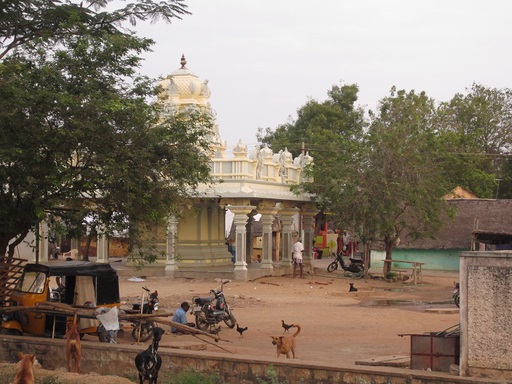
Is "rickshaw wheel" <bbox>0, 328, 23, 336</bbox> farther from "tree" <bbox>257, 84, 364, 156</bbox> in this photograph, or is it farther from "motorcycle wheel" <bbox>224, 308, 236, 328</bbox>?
"tree" <bbox>257, 84, 364, 156</bbox>

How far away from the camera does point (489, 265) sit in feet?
36.2

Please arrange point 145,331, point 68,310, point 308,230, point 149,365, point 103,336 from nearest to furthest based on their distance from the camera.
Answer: point 149,365
point 68,310
point 103,336
point 145,331
point 308,230

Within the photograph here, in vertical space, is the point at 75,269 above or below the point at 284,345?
above

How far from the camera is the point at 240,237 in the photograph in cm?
3025

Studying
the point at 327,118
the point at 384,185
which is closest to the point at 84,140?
the point at 384,185

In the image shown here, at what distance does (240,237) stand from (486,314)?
767 inches

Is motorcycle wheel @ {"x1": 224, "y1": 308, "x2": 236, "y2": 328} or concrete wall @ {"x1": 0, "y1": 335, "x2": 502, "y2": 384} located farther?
motorcycle wheel @ {"x1": 224, "y1": 308, "x2": 236, "y2": 328}

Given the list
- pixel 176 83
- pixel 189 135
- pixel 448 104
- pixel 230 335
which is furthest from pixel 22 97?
pixel 448 104

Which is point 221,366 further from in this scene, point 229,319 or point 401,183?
point 401,183

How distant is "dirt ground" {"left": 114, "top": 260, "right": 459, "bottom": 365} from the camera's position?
16.1 metres

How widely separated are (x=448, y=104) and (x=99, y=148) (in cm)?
4501

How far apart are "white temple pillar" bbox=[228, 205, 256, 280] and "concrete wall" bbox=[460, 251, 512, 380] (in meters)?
19.2

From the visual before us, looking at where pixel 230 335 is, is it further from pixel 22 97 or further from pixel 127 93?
pixel 22 97

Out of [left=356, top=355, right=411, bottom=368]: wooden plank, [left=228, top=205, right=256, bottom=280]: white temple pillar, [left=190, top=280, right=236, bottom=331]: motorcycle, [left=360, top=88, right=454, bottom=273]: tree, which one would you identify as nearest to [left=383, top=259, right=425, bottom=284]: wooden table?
[left=360, top=88, right=454, bottom=273]: tree
